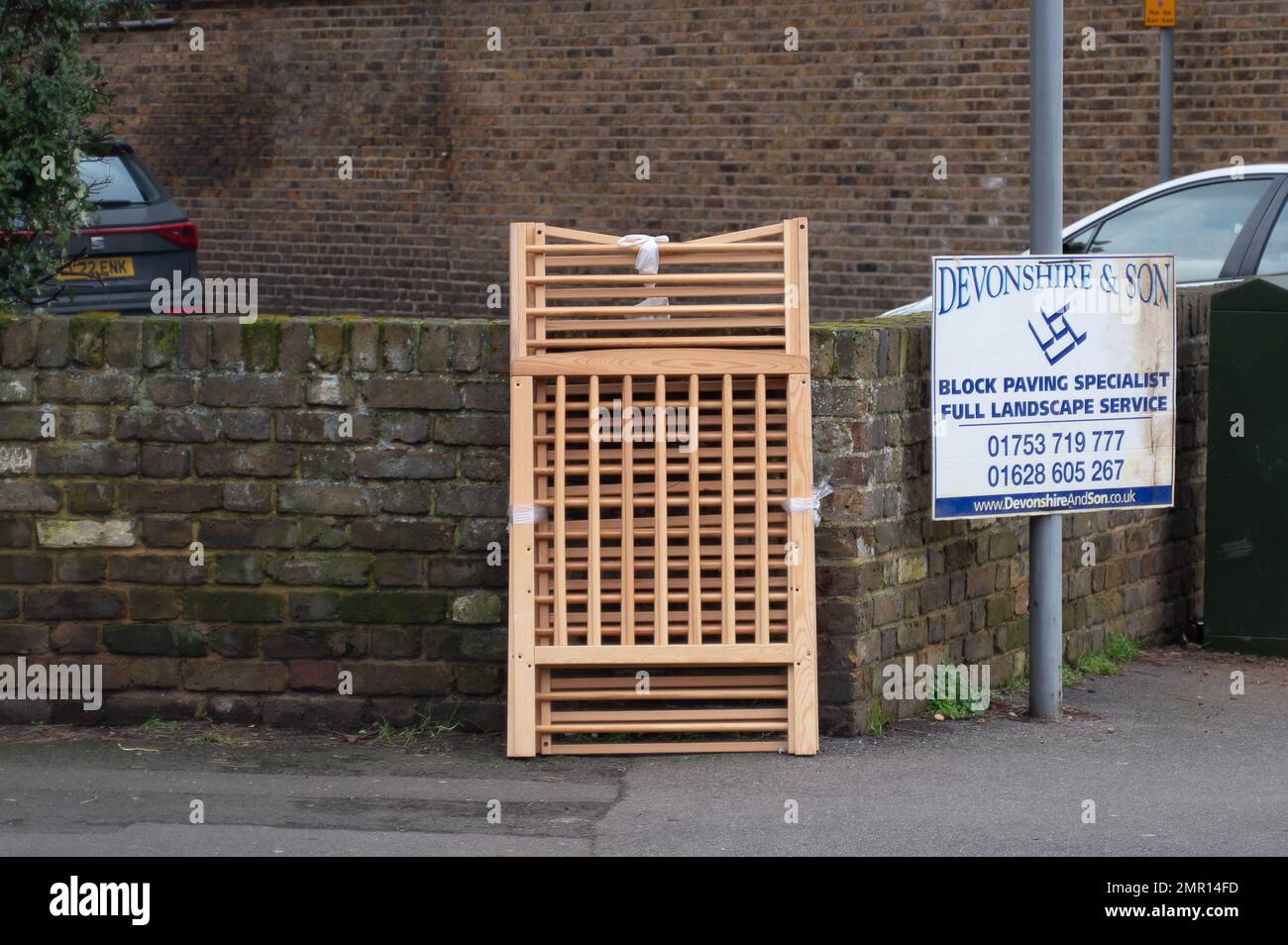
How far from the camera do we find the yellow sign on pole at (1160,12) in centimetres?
1373

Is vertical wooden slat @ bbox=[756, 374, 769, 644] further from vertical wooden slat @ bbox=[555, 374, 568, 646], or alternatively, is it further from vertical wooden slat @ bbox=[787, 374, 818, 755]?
vertical wooden slat @ bbox=[555, 374, 568, 646]

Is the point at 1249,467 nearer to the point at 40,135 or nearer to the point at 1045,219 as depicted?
the point at 1045,219

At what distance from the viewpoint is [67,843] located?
4.98 metres

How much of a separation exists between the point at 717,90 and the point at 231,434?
33.4 ft

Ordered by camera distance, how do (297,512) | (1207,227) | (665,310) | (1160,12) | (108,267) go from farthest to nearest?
(1160,12), (108,267), (1207,227), (297,512), (665,310)

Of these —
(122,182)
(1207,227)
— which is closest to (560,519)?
(1207,227)

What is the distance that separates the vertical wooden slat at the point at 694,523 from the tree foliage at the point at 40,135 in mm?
3398

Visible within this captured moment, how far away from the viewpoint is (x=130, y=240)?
1159cm

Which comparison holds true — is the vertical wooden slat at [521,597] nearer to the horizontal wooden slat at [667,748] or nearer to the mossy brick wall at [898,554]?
the horizontal wooden slat at [667,748]

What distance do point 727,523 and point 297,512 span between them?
1.62 meters

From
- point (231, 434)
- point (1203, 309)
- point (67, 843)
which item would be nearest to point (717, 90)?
point (1203, 309)

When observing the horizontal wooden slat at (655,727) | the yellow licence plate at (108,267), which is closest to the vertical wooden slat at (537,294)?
the horizontal wooden slat at (655,727)

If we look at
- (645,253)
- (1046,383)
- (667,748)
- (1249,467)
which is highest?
(645,253)

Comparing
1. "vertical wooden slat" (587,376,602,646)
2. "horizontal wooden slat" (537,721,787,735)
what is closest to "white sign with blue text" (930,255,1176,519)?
"horizontal wooden slat" (537,721,787,735)
